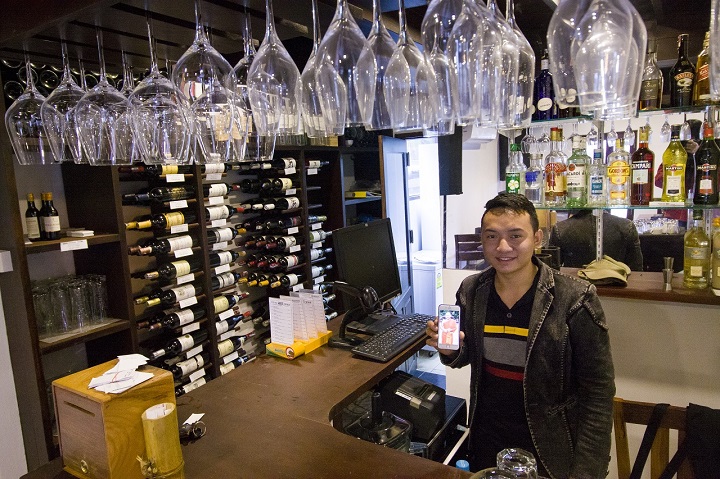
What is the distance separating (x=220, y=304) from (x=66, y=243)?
1.20m

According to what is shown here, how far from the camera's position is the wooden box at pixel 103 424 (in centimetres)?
112

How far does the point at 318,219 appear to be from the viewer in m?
4.16

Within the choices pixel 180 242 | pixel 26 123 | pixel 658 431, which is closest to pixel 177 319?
pixel 180 242

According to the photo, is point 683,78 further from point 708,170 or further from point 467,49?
point 467,49

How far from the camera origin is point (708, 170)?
1.96 metres

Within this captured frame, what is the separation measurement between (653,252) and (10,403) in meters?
4.19

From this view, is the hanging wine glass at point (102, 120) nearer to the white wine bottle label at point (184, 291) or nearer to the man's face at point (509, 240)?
the man's face at point (509, 240)

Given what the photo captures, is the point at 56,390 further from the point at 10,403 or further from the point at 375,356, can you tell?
the point at 10,403

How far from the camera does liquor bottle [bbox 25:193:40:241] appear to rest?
2363mm

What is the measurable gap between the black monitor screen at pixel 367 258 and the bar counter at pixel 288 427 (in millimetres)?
383

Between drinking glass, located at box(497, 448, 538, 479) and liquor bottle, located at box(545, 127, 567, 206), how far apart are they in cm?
179

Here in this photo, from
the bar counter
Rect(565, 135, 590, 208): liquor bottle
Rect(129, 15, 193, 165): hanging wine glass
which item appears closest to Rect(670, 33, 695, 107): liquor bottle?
Rect(565, 135, 590, 208): liquor bottle

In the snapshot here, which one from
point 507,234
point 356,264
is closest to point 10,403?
point 356,264

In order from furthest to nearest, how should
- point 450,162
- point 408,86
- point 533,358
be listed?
point 450,162
point 533,358
point 408,86
